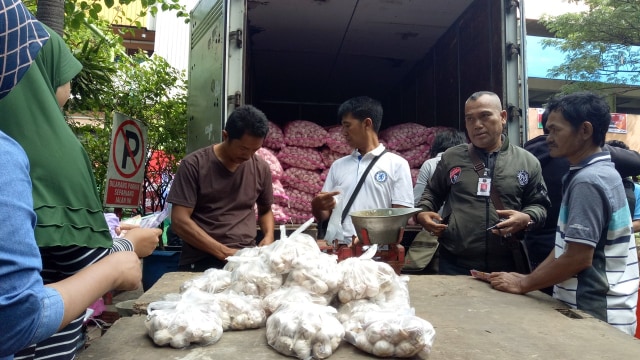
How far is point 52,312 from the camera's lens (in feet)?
2.96

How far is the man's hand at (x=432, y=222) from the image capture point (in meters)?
2.77

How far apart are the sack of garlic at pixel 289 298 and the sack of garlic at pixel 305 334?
5.2 inches

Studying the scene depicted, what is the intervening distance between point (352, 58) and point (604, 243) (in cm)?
465

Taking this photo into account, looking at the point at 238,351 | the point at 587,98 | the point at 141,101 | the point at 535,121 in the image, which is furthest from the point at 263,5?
the point at 535,121

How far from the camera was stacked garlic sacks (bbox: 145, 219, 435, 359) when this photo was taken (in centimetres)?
132

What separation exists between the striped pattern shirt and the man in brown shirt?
1.78 m

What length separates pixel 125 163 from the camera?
4.09m

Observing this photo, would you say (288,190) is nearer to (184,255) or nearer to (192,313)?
(184,255)

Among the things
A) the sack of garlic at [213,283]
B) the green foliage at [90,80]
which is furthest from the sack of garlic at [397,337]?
the green foliage at [90,80]

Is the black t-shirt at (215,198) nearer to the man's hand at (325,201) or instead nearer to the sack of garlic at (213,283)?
the man's hand at (325,201)

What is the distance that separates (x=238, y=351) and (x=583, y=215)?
1.45 m

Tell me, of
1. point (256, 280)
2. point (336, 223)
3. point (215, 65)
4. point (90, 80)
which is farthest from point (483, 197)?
point (90, 80)

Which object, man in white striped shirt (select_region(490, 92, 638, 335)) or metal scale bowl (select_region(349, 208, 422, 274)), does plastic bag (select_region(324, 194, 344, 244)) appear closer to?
metal scale bowl (select_region(349, 208, 422, 274))

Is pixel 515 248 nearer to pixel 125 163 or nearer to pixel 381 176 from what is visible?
pixel 381 176
